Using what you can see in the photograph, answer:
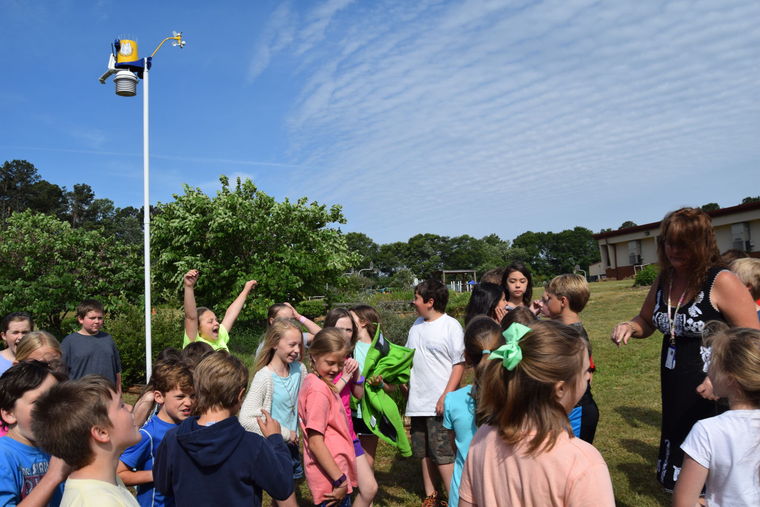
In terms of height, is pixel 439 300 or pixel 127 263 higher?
pixel 127 263

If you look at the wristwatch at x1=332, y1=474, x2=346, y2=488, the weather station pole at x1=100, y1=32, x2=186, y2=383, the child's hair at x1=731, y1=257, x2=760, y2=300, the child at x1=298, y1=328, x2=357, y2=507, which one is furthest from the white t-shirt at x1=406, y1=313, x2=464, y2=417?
the weather station pole at x1=100, y1=32, x2=186, y2=383

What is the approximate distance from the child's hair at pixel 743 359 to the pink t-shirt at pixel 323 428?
2.08 metres

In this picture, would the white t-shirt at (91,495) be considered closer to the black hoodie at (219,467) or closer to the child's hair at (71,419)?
the child's hair at (71,419)

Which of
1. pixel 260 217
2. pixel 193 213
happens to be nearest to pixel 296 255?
pixel 260 217

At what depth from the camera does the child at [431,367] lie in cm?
452

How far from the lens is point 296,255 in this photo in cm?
1673

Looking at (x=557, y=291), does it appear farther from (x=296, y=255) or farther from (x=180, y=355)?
(x=296, y=255)

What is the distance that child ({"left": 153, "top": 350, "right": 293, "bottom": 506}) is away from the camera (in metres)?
2.43

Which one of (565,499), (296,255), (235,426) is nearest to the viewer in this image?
(565,499)

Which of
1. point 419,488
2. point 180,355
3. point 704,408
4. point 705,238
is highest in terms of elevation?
point 705,238

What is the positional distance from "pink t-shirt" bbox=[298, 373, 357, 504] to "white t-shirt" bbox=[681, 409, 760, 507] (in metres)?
1.94

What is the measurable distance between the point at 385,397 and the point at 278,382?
1021mm

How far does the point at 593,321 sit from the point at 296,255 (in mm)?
9404

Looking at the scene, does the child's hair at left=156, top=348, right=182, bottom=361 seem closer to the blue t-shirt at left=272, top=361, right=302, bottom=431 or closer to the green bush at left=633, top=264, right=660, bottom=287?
the blue t-shirt at left=272, top=361, right=302, bottom=431
